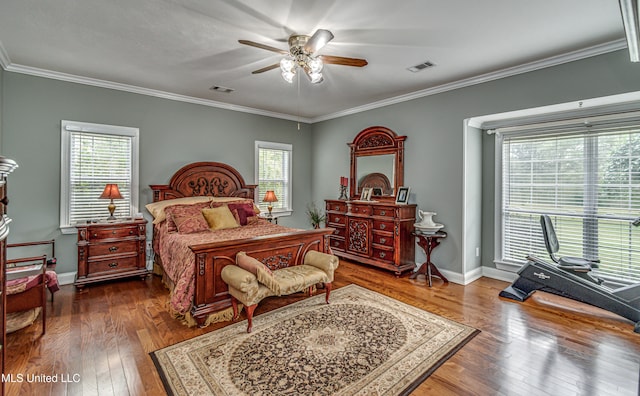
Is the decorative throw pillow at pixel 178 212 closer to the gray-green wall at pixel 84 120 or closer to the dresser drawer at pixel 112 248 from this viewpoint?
the dresser drawer at pixel 112 248

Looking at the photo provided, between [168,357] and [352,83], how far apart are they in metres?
3.78

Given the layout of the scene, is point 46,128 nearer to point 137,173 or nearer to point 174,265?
point 137,173

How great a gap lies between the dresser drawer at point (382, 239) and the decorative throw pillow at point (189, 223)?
8.19 ft

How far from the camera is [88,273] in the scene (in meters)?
3.85

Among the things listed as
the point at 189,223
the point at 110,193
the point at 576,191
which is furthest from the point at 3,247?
the point at 576,191

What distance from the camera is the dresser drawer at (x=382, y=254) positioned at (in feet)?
15.0

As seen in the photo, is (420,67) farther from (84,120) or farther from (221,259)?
(84,120)

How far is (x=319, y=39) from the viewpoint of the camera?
2.34 m

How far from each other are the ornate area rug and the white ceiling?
276cm

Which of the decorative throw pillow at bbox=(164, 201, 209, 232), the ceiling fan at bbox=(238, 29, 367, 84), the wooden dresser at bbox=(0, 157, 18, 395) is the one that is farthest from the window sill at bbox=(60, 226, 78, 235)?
the ceiling fan at bbox=(238, 29, 367, 84)

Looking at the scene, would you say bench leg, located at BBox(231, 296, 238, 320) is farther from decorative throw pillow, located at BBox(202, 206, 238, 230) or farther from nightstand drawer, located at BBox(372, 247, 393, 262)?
nightstand drawer, located at BBox(372, 247, 393, 262)

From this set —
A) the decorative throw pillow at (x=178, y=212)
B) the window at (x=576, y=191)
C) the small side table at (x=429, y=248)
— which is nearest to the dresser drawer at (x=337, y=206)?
the small side table at (x=429, y=248)

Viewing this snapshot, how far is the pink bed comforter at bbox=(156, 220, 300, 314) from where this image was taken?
288 centimetres

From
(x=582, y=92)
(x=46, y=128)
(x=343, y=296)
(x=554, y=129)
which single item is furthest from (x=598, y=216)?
(x=46, y=128)
